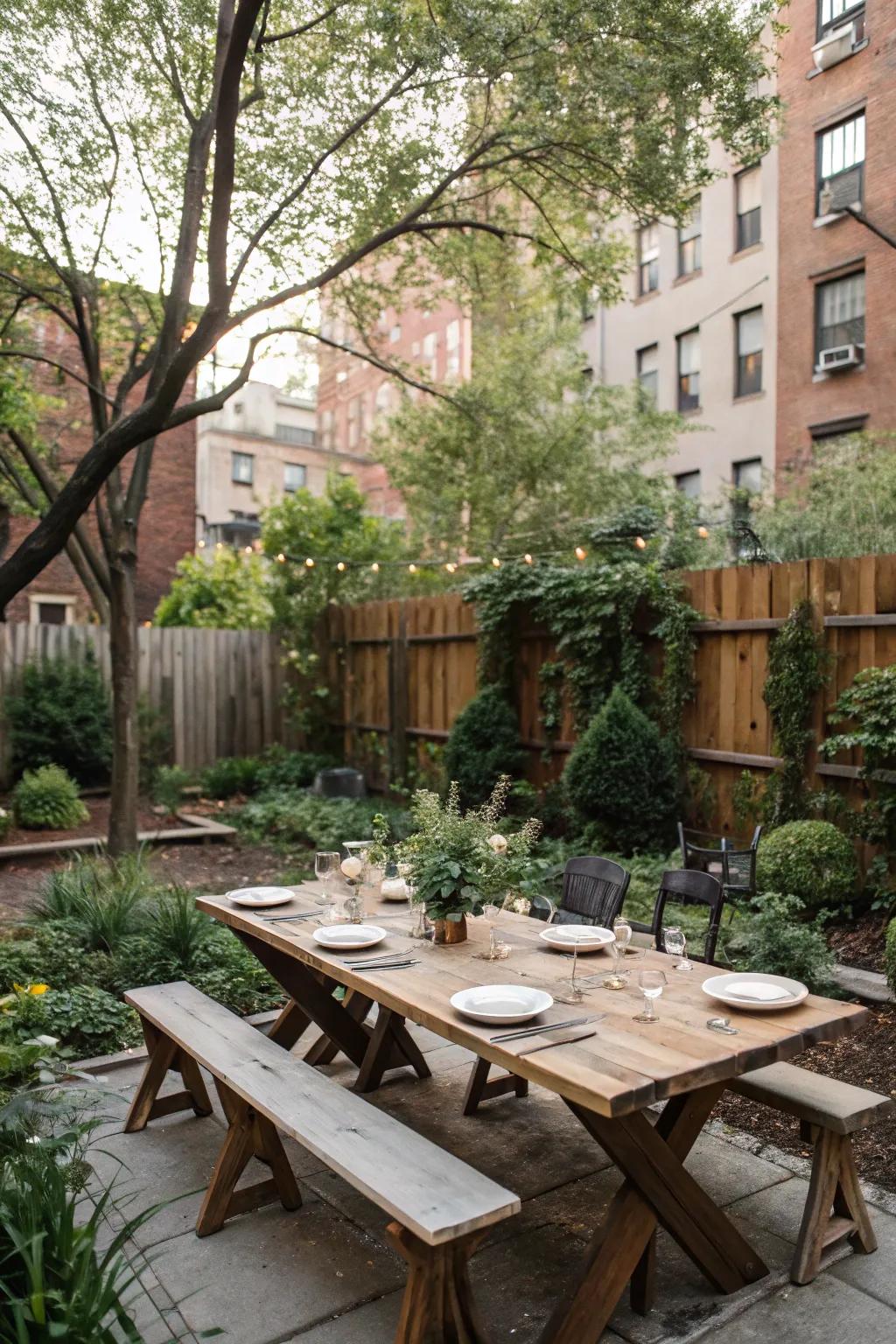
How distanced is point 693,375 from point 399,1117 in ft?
55.2

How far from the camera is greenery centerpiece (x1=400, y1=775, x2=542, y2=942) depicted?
349cm

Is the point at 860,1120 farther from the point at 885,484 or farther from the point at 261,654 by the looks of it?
the point at 261,654

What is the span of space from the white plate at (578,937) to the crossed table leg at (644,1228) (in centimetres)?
66

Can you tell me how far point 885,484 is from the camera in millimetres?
10188

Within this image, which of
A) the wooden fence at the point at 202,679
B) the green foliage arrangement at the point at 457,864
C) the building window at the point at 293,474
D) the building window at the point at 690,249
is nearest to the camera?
the green foliage arrangement at the point at 457,864

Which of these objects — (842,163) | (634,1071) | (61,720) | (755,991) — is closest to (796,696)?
(755,991)

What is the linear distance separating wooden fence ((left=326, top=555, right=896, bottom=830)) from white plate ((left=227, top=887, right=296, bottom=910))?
12.7 ft

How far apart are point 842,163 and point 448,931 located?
15178mm

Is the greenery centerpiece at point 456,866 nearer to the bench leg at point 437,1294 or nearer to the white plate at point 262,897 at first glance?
the white plate at point 262,897

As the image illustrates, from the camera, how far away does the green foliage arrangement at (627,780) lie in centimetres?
761

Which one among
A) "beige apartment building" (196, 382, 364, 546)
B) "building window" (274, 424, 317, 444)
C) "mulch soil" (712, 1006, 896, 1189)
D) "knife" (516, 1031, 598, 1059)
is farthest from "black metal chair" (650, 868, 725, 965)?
"building window" (274, 424, 317, 444)

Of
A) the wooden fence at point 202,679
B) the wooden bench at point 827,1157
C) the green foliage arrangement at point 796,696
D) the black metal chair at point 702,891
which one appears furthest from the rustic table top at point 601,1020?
the wooden fence at point 202,679

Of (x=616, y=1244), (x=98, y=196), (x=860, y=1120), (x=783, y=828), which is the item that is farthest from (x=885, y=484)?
(x=616, y=1244)

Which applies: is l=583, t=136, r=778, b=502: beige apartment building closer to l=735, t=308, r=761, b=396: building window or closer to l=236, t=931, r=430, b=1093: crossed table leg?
l=735, t=308, r=761, b=396: building window
